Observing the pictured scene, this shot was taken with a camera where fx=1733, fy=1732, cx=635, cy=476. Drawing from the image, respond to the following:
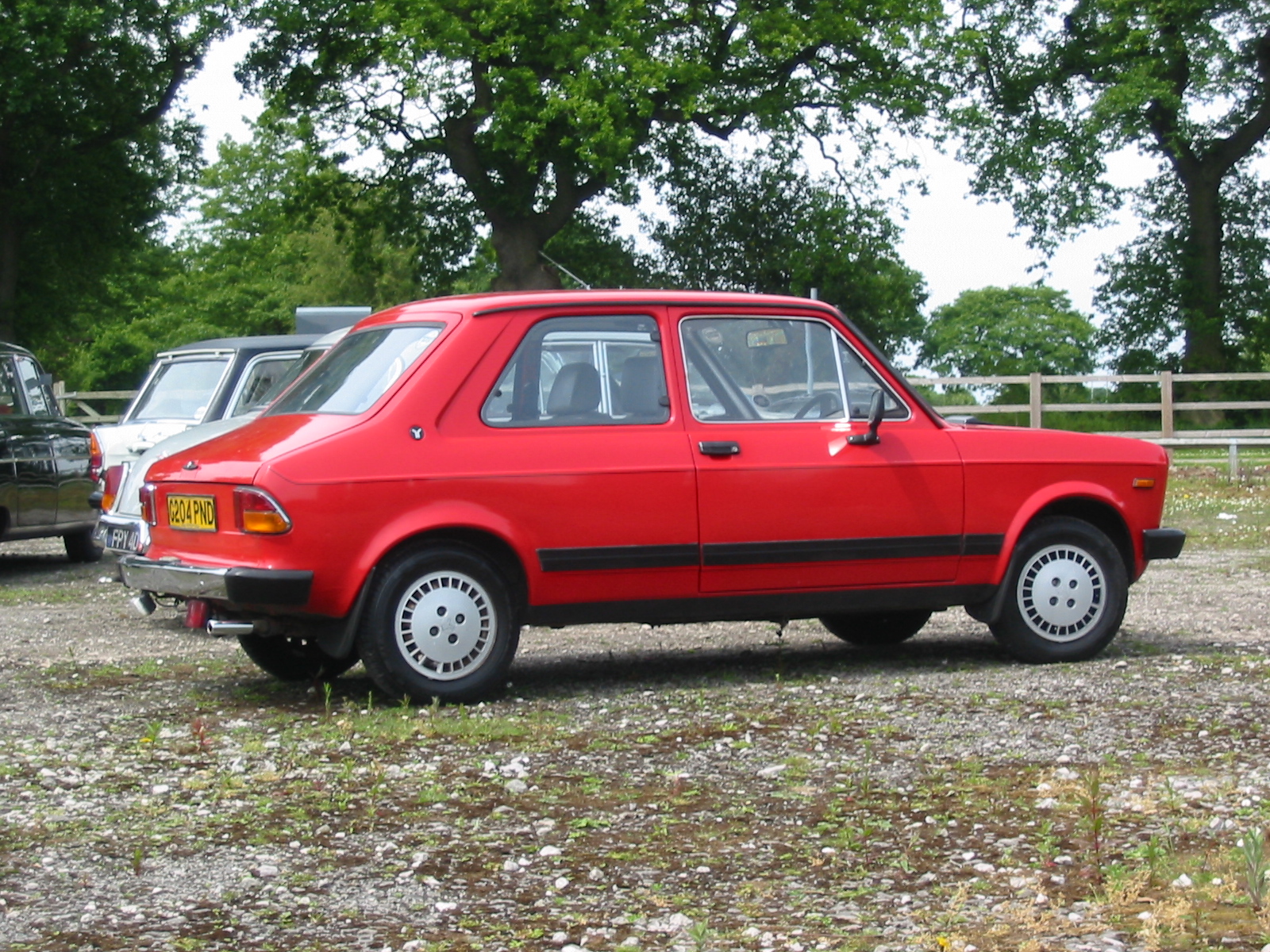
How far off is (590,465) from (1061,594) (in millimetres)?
2540

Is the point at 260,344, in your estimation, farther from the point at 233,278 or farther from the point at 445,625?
the point at 233,278

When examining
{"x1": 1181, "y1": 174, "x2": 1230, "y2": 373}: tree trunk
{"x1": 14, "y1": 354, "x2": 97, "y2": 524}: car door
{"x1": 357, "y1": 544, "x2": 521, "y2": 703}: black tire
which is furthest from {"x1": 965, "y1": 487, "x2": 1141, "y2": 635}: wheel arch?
{"x1": 1181, "y1": 174, "x2": 1230, "y2": 373}: tree trunk

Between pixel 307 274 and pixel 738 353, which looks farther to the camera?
pixel 307 274

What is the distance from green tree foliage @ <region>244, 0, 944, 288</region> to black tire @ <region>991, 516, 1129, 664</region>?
24719mm

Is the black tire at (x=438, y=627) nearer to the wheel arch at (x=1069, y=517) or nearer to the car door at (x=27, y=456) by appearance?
the wheel arch at (x=1069, y=517)

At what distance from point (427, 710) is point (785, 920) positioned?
3.11m

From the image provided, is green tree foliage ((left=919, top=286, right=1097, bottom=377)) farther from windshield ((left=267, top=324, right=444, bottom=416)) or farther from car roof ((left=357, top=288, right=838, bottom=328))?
windshield ((left=267, top=324, right=444, bottom=416))

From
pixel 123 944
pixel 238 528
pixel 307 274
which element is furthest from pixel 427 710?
pixel 307 274

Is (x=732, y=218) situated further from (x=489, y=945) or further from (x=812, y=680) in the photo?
(x=489, y=945)

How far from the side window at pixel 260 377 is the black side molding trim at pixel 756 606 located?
543 cm

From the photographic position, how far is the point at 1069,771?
5836mm

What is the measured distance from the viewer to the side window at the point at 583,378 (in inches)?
299

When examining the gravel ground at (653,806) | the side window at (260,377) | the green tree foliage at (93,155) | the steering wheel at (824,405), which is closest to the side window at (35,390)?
the side window at (260,377)

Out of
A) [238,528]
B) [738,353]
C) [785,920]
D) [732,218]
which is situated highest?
[732,218]
